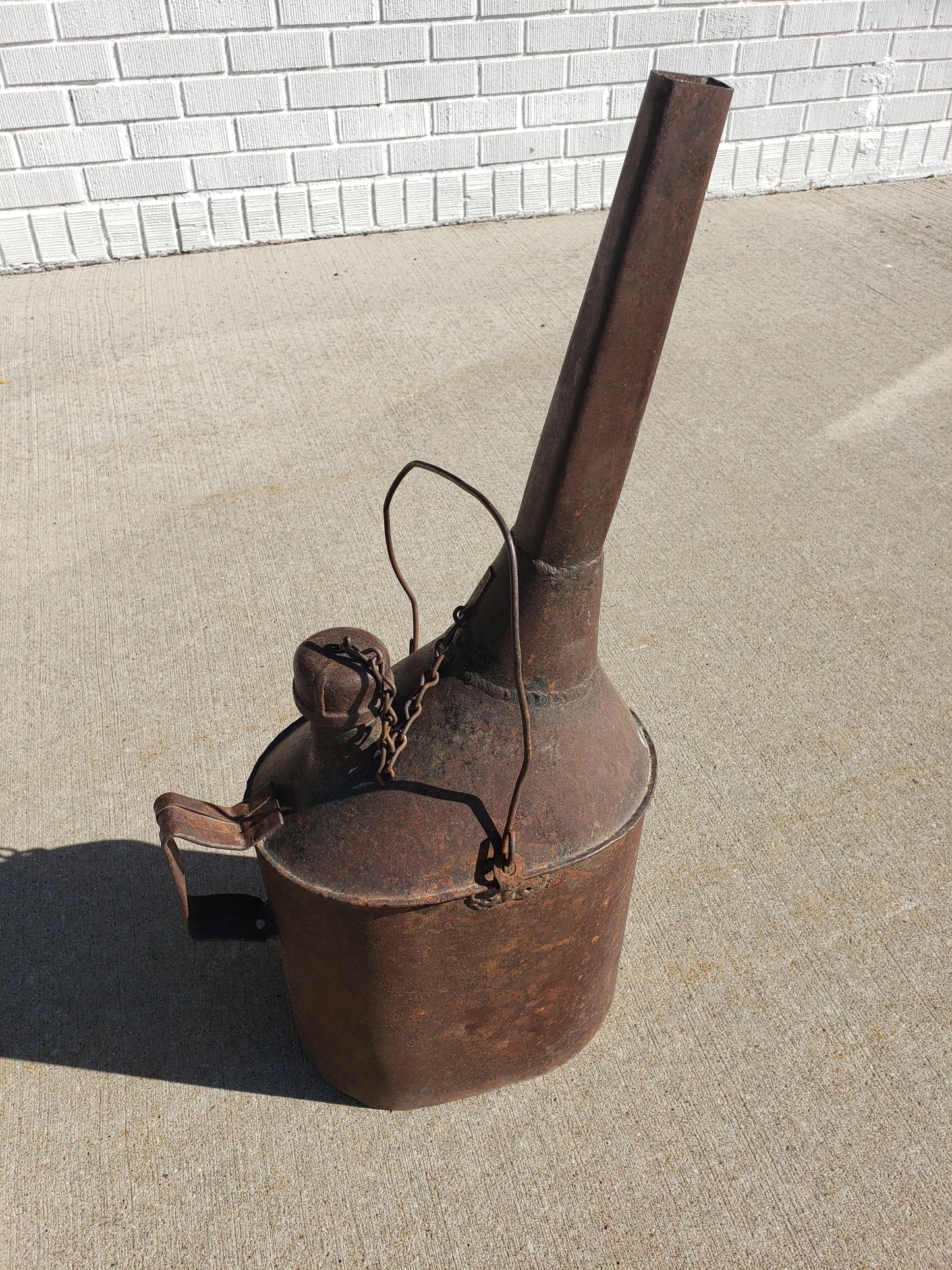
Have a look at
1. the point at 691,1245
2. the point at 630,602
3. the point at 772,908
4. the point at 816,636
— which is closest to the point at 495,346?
the point at 630,602

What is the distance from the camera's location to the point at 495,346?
5.25 metres

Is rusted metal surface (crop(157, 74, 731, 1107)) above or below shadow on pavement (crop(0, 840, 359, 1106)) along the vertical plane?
above

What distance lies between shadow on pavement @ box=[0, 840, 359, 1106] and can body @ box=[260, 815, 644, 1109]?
18 cm

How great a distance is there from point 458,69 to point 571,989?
559cm

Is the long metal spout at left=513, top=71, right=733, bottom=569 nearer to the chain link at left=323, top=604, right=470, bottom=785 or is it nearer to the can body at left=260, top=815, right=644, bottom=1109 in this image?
the chain link at left=323, top=604, right=470, bottom=785

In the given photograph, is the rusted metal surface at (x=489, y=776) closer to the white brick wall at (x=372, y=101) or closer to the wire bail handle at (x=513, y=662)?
the wire bail handle at (x=513, y=662)

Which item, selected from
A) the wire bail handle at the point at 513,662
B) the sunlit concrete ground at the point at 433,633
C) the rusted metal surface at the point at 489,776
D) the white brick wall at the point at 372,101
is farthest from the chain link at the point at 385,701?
the white brick wall at the point at 372,101

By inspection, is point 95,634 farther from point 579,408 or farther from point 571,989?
point 579,408

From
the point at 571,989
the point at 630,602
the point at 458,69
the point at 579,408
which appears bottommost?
the point at 630,602

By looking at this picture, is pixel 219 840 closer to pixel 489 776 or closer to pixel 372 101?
pixel 489 776

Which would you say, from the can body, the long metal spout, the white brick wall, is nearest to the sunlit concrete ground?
the can body

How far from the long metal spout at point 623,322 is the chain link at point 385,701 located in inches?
12.1

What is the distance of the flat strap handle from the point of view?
1.85 metres

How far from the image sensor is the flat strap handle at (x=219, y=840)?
185 cm
